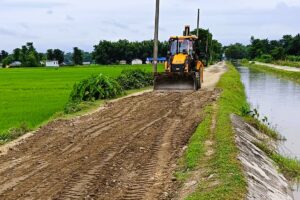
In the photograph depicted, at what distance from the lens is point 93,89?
24609mm

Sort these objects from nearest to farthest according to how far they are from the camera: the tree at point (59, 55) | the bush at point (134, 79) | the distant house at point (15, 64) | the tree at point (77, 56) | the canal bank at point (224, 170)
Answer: the canal bank at point (224, 170)
the bush at point (134, 79)
the distant house at point (15, 64)
the tree at point (77, 56)
the tree at point (59, 55)

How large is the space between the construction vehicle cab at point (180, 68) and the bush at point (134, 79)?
3924 millimetres

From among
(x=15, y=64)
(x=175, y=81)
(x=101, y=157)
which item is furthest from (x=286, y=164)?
(x=15, y=64)

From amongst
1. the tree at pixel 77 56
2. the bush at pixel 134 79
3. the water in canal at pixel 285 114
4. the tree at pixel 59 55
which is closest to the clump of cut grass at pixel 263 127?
the water in canal at pixel 285 114

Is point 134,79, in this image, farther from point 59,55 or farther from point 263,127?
point 59,55

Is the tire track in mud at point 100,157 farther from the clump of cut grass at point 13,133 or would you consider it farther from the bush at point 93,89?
the bush at point 93,89

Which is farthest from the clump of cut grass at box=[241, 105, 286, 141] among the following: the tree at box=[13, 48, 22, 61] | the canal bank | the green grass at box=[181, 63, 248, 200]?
the tree at box=[13, 48, 22, 61]

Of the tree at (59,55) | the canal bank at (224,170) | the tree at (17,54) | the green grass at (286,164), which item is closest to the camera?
the canal bank at (224,170)

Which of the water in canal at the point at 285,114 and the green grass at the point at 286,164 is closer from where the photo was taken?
the green grass at the point at 286,164

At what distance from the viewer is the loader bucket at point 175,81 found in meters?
27.5

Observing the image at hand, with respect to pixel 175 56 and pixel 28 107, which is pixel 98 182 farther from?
pixel 175 56

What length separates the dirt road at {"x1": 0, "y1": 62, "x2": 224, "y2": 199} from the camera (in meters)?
8.41

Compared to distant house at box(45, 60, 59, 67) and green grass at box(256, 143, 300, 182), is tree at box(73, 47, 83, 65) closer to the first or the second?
distant house at box(45, 60, 59, 67)

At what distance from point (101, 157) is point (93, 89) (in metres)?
14.0
